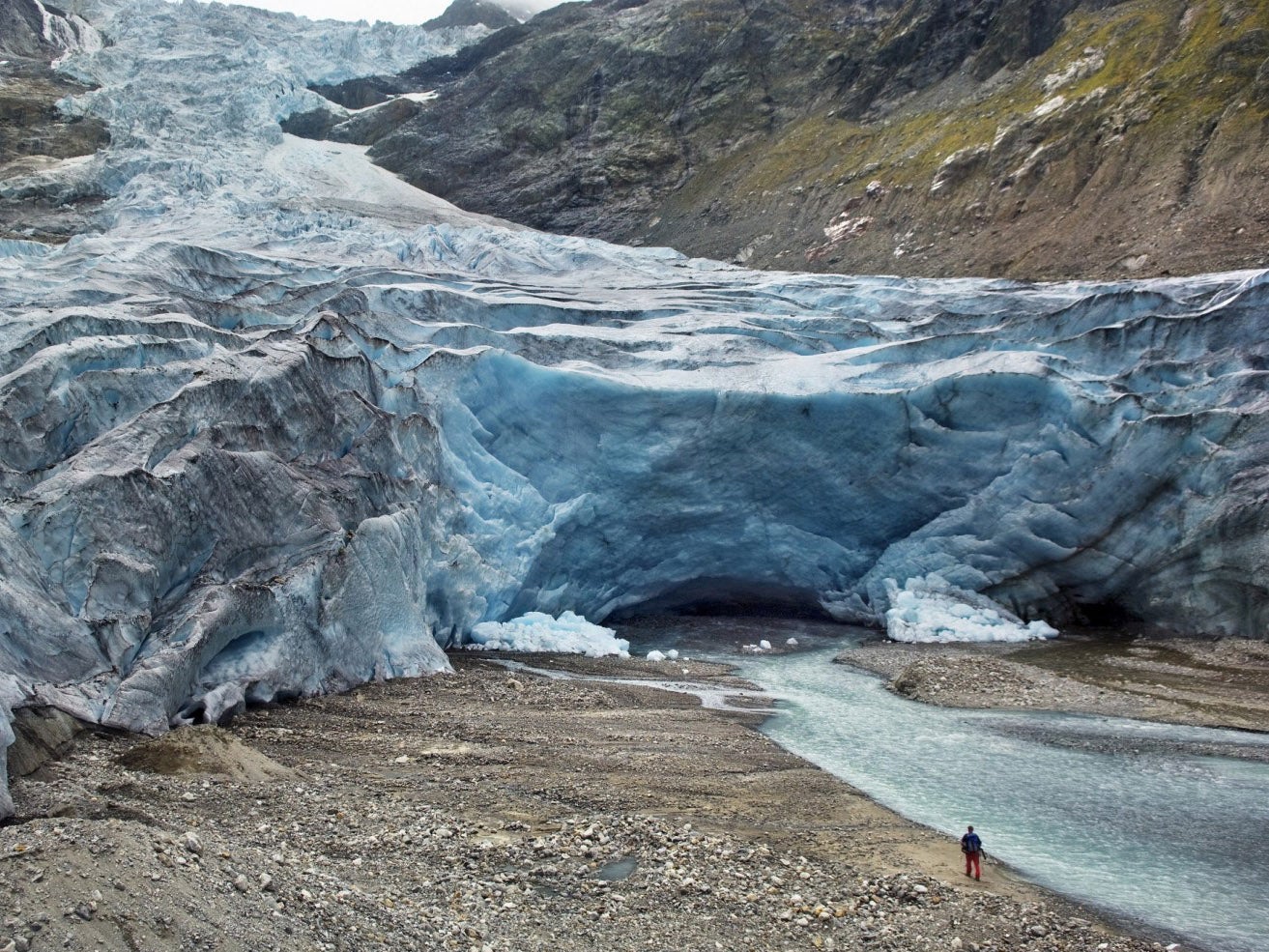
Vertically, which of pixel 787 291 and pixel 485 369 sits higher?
pixel 787 291

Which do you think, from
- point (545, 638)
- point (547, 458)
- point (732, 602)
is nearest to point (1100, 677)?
point (545, 638)

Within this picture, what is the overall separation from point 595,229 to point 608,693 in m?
43.8

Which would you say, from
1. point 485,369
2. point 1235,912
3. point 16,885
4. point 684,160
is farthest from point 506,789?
point 684,160

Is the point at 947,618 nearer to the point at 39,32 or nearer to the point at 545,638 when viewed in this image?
the point at 545,638

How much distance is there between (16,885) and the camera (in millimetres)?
4766

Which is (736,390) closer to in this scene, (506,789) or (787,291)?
(787,291)

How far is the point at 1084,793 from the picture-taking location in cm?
993

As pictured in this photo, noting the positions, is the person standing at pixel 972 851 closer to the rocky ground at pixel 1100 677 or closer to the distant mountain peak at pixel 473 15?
the rocky ground at pixel 1100 677

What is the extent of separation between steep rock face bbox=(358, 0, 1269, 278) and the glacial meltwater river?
22.1m

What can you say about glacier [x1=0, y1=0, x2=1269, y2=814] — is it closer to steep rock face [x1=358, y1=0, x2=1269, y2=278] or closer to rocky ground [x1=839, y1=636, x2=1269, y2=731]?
rocky ground [x1=839, y1=636, x2=1269, y2=731]

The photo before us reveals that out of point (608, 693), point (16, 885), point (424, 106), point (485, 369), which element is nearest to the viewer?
point (16, 885)

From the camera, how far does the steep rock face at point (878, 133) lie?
33.0 metres

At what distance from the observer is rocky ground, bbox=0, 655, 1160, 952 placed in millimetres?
5238

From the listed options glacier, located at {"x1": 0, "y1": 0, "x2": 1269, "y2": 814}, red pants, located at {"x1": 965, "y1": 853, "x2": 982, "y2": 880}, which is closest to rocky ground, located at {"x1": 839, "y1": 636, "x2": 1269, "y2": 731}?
glacier, located at {"x1": 0, "y1": 0, "x2": 1269, "y2": 814}
